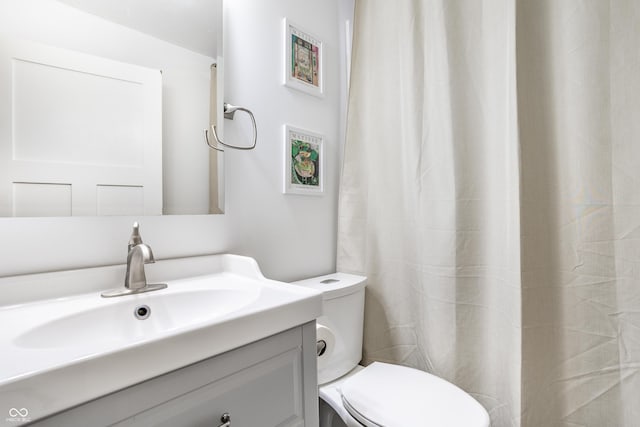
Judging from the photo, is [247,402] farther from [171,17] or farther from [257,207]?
[171,17]

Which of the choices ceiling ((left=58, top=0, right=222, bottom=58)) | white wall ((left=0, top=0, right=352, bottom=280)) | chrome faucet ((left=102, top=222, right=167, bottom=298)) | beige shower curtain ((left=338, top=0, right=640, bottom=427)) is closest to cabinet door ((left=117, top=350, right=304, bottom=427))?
chrome faucet ((left=102, top=222, right=167, bottom=298))

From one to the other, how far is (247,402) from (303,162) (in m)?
0.92

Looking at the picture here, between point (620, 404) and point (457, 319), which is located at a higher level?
point (457, 319)

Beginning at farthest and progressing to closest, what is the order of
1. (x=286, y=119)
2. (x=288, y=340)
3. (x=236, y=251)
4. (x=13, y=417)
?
(x=286, y=119) → (x=236, y=251) → (x=288, y=340) → (x=13, y=417)

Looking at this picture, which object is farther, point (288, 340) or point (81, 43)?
point (81, 43)

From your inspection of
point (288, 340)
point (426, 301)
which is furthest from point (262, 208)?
point (426, 301)

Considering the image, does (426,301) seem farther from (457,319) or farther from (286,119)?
(286,119)

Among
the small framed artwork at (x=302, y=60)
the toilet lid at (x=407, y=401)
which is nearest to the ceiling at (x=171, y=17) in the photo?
the small framed artwork at (x=302, y=60)

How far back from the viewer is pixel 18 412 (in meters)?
0.35

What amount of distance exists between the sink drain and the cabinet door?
28 centimetres

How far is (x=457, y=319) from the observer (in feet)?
3.60

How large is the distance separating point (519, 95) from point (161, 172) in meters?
1.11

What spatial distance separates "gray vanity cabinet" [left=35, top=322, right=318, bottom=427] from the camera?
43cm

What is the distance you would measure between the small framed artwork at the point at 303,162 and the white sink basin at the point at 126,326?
1.40 ft
